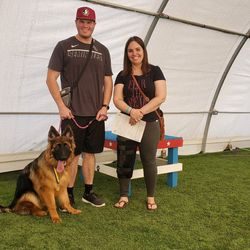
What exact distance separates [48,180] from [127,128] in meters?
1.08

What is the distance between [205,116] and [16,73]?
466 cm

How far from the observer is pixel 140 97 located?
4.36 meters

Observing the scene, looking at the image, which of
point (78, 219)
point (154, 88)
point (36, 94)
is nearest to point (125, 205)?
point (78, 219)

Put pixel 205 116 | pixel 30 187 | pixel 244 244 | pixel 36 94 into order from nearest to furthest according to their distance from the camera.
Answer: pixel 244 244 < pixel 30 187 < pixel 36 94 < pixel 205 116

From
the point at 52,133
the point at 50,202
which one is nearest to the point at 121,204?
the point at 50,202

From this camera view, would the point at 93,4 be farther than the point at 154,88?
Yes

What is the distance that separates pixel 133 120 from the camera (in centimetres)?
427

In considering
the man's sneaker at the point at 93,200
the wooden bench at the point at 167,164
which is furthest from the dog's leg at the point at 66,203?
the wooden bench at the point at 167,164

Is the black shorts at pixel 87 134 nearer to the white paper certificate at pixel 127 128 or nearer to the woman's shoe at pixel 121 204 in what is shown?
the white paper certificate at pixel 127 128

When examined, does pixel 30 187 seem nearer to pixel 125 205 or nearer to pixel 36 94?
pixel 125 205

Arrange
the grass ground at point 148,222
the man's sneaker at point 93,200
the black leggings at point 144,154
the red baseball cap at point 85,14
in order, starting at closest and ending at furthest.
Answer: the grass ground at point 148,222 → the red baseball cap at point 85,14 → the black leggings at point 144,154 → the man's sneaker at point 93,200

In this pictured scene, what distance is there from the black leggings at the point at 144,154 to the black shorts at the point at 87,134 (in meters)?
0.27

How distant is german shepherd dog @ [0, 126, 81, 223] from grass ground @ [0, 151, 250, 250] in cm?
13

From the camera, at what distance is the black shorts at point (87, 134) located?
4.30m
